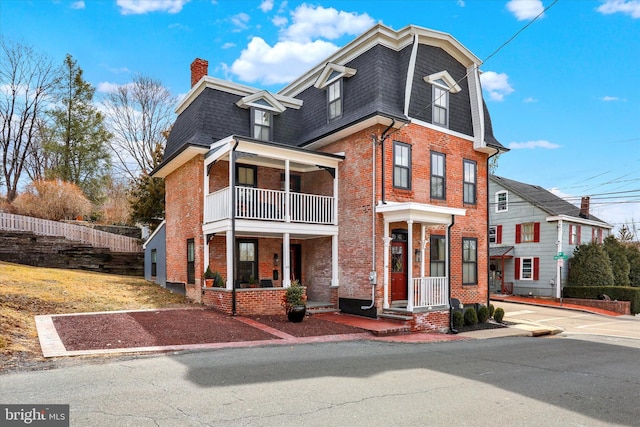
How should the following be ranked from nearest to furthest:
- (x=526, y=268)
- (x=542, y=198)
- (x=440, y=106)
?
(x=440, y=106)
(x=526, y=268)
(x=542, y=198)

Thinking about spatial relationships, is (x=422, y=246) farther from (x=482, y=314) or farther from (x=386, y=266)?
(x=482, y=314)

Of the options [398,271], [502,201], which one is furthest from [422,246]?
[502,201]

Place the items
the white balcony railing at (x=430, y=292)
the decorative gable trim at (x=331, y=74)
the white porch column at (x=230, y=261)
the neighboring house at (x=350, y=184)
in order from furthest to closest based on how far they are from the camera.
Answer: the decorative gable trim at (x=331, y=74)
the neighboring house at (x=350, y=184)
the white balcony railing at (x=430, y=292)
the white porch column at (x=230, y=261)

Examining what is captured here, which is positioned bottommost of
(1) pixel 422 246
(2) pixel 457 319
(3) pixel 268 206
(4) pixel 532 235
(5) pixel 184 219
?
(2) pixel 457 319

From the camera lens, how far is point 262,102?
1664 centimetres

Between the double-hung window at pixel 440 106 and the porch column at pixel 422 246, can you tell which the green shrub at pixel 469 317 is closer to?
the porch column at pixel 422 246

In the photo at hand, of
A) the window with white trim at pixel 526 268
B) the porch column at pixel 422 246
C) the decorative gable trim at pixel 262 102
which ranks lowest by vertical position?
the window with white trim at pixel 526 268

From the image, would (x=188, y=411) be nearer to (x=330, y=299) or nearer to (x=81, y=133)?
(x=330, y=299)

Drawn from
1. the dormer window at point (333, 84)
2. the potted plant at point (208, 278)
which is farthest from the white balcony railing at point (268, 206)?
the dormer window at point (333, 84)

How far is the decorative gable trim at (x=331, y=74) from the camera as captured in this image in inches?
615

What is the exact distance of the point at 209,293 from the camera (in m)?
14.1

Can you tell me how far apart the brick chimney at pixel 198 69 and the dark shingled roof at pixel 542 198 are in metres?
21.5

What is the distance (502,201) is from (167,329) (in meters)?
25.9

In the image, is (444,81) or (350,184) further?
(444,81)
